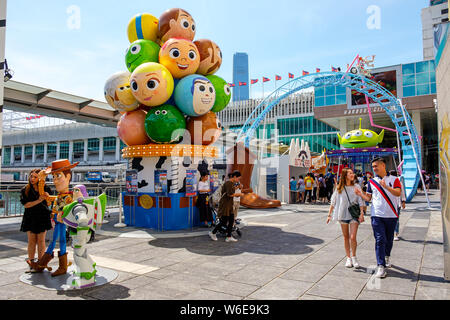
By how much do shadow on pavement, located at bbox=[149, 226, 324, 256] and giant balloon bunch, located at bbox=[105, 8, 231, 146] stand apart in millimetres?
3087

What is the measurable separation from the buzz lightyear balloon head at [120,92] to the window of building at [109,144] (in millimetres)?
54788

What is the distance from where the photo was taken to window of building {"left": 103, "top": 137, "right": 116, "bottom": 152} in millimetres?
62062

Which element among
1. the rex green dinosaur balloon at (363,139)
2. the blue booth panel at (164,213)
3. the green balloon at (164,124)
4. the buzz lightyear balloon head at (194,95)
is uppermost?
the rex green dinosaur balloon at (363,139)

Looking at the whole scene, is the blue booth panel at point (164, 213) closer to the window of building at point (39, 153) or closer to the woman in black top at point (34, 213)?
the woman in black top at point (34, 213)

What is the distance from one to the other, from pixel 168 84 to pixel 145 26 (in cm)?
242

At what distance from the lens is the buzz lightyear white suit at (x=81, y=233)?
4777 mm

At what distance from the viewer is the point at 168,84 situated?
359 inches

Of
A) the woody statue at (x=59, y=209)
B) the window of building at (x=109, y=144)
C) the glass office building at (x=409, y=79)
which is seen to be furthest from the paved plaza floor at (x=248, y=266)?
the window of building at (x=109, y=144)

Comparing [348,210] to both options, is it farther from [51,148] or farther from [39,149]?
[39,149]

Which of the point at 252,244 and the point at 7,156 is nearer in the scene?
the point at 252,244

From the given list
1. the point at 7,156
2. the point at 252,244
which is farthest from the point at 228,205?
the point at 7,156
